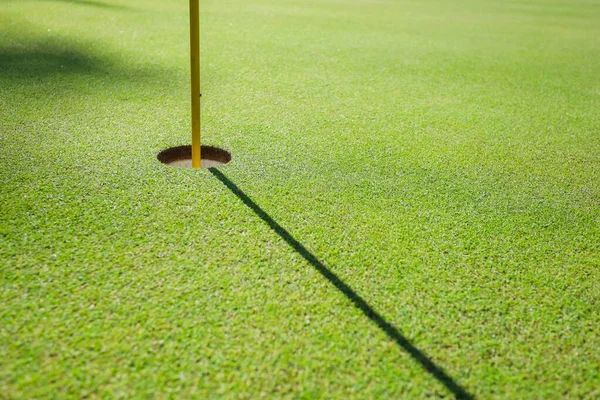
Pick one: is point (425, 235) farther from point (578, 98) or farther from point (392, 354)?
point (578, 98)

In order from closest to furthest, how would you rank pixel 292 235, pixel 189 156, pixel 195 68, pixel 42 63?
pixel 292 235
pixel 195 68
pixel 189 156
pixel 42 63

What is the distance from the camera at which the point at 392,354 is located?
1227 millimetres

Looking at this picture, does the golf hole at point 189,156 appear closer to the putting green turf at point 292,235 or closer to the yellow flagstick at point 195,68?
the putting green turf at point 292,235

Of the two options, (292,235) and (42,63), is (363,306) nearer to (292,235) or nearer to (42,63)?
(292,235)

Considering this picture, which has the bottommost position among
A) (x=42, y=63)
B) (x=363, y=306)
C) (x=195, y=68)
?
(x=363, y=306)

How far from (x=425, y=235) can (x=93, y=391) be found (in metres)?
1.18

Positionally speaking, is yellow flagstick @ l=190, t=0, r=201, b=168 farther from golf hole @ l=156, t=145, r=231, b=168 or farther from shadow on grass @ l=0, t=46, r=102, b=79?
shadow on grass @ l=0, t=46, r=102, b=79

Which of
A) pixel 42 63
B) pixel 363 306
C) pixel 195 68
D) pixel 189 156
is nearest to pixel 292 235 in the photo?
pixel 363 306

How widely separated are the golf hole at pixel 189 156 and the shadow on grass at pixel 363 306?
17.3 inches

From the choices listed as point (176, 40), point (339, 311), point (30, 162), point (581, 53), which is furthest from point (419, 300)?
point (581, 53)

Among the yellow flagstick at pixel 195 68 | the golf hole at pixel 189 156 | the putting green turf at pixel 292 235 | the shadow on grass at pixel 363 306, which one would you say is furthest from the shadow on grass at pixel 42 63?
the shadow on grass at pixel 363 306

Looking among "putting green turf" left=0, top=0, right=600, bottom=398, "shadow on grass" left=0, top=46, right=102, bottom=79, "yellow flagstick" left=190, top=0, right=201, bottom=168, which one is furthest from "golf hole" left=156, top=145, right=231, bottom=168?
"shadow on grass" left=0, top=46, right=102, bottom=79

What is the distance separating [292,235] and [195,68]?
765 mm

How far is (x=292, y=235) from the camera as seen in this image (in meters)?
1.69
